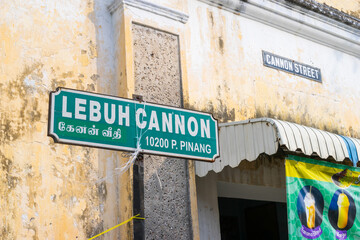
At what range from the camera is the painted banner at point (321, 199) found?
5.68 m

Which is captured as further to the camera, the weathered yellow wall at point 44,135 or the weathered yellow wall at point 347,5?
the weathered yellow wall at point 347,5

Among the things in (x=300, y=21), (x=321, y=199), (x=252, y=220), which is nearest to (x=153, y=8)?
(x=300, y=21)

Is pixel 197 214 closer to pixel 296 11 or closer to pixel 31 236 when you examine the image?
pixel 31 236

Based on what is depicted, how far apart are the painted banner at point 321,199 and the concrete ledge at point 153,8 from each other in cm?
206

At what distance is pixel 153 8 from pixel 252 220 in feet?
15.7

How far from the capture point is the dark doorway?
9.11 meters

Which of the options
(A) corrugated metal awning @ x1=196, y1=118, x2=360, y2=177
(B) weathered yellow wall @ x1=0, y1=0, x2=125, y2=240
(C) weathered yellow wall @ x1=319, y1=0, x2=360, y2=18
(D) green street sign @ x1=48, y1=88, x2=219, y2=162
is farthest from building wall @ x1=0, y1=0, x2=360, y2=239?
(C) weathered yellow wall @ x1=319, y1=0, x2=360, y2=18

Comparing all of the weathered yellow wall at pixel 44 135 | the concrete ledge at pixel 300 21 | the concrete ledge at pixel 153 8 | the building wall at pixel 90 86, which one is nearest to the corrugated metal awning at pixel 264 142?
the building wall at pixel 90 86

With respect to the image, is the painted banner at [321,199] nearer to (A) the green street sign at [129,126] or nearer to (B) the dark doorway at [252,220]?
(A) the green street sign at [129,126]

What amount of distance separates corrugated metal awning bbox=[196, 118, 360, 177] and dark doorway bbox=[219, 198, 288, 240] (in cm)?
331

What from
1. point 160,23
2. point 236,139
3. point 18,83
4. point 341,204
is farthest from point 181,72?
point 341,204

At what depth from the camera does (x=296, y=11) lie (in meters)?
7.71

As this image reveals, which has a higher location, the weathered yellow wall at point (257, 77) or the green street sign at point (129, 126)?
the weathered yellow wall at point (257, 77)

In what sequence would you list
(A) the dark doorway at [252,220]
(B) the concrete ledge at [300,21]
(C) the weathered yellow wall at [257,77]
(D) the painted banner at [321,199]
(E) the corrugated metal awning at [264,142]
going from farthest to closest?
(A) the dark doorway at [252,220]
(B) the concrete ledge at [300,21]
(C) the weathered yellow wall at [257,77]
(D) the painted banner at [321,199]
(E) the corrugated metal awning at [264,142]
